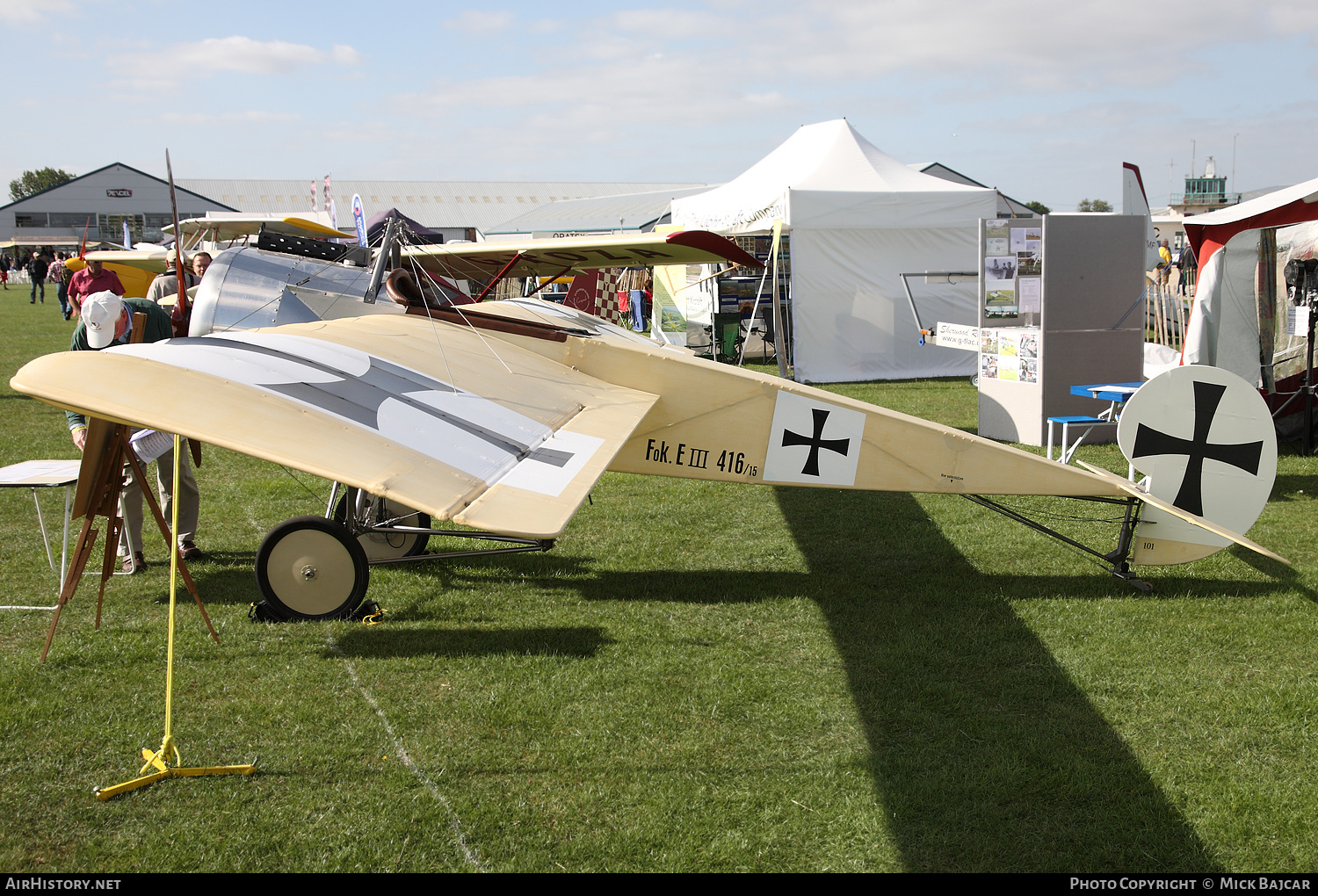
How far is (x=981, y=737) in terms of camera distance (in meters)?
3.88

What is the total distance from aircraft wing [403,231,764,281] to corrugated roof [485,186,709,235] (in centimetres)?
3010

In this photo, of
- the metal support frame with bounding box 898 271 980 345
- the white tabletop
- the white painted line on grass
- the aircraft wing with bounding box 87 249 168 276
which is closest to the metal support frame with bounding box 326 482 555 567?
the white painted line on grass

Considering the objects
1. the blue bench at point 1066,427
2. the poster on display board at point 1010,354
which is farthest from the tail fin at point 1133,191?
the blue bench at point 1066,427

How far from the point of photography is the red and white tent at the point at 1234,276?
27.9 feet

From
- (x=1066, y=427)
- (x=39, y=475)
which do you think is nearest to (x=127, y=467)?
(x=39, y=475)

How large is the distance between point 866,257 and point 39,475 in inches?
513

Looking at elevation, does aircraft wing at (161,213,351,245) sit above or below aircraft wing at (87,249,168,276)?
above

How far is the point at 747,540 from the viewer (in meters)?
6.94

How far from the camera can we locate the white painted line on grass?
3080mm

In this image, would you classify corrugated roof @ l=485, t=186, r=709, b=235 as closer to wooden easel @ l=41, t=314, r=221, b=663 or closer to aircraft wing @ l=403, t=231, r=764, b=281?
aircraft wing @ l=403, t=231, r=764, b=281

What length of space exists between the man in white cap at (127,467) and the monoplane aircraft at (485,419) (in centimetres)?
52
